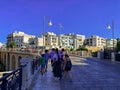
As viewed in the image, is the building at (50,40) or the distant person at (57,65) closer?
the distant person at (57,65)

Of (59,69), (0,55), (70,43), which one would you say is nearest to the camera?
(59,69)

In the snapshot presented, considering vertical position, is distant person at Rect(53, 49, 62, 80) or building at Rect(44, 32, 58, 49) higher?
building at Rect(44, 32, 58, 49)

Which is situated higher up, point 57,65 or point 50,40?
point 50,40

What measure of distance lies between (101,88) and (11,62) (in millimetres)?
91037

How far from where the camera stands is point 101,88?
1386 centimetres

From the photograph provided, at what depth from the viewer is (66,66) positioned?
16219 millimetres

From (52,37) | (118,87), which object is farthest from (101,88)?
(52,37)

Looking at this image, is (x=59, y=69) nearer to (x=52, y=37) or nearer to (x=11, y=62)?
(x=11, y=62)

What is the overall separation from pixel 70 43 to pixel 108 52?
452ft

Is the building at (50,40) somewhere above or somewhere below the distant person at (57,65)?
above

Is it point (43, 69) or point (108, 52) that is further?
point (108, 52)

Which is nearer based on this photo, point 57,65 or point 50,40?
point 57,65

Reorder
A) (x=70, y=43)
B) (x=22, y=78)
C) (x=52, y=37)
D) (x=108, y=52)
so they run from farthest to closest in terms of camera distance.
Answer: (x=52, y=37) < (x=70, y=43) < (x=108, y=52) < (x=22, y=78)

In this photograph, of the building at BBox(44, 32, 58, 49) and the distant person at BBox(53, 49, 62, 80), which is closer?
the distant person at BBox(53, 49, 62, 80)
